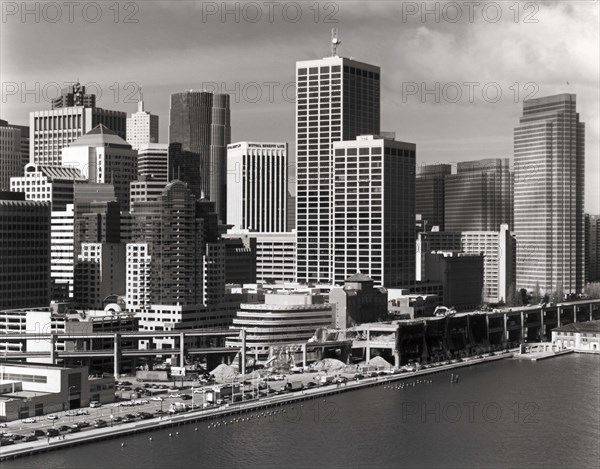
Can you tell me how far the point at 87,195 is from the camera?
221 ft

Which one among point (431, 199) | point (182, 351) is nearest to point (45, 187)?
point (182, 351)

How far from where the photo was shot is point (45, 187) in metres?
66.6

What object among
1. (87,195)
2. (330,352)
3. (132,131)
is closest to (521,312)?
(330,352)

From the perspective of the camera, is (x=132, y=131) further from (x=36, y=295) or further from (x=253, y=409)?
(x=253, y=409)

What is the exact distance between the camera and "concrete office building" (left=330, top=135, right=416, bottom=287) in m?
68.0

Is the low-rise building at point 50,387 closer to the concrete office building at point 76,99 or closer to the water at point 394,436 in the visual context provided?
the water at point 394,436

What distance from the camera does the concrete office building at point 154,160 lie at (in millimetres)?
84812

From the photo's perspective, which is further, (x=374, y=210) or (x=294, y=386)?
(x=374, y=210)

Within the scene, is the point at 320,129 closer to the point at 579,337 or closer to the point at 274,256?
the point at 274,256

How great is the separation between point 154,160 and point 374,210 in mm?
23228

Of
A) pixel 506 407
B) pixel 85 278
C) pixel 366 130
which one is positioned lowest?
pixel 506 407

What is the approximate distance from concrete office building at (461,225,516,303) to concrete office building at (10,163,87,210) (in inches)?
1274

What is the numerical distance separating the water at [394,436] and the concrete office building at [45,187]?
2815 cm

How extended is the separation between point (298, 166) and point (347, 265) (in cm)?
884
